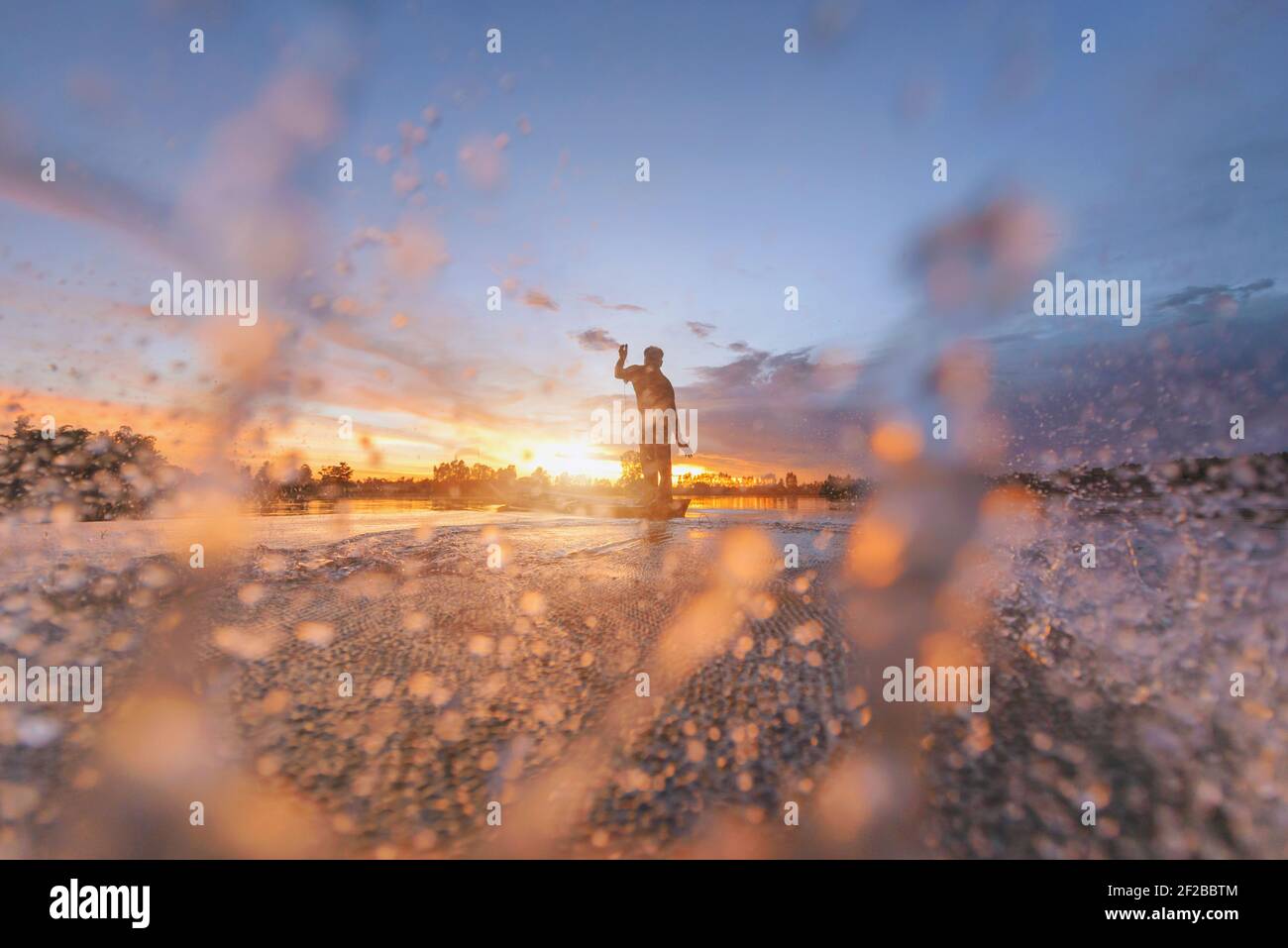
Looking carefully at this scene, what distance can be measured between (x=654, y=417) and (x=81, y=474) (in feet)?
47.8

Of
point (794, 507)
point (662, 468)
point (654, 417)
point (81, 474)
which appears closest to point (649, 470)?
point (662, 468)

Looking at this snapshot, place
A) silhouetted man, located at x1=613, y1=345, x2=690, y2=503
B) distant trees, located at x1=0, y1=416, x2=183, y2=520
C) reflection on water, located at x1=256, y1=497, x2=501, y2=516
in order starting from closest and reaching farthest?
1. distant trees, located at x1=0, y1=416, x2=183, y2=520
2. silhouetted man, located at x1=613, y1=345, x2=690, y2=503
3. reflection on water, located at x1=256, y1=497, x2=501, y2=516

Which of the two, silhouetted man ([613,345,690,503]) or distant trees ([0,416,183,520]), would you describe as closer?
distant trees ([0,416,183,520])

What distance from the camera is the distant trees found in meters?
10.8

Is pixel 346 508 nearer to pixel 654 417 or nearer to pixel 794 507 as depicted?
pixel 654 417

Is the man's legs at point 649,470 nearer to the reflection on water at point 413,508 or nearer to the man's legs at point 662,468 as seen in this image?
the man's legs at point 662,468

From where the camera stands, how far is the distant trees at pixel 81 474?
10781 mm

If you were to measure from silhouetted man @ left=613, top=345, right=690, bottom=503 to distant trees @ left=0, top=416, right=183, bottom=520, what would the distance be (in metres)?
12.9

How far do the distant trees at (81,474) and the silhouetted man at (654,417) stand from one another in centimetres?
1294

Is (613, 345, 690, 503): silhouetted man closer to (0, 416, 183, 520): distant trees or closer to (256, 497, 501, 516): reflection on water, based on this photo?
(256, 497, 501, 516): reflection on water

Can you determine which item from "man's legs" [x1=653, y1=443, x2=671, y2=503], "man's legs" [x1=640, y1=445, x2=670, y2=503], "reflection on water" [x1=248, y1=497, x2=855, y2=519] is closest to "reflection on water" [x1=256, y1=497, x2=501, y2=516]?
"reflection on water" [x1=248, y1=497, x2=855, y2=519]
